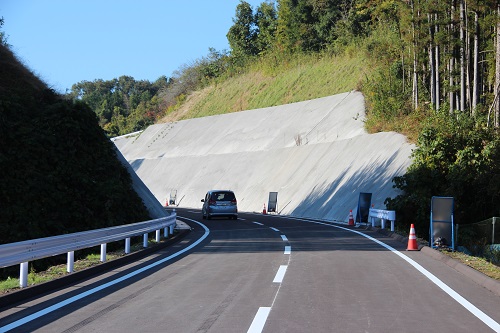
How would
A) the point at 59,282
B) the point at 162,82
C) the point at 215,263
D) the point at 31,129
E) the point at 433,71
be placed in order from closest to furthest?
the point at 59,282 → the point at 215,263 → the point at 31,129 → the point at 433,71 → the point at 162,82

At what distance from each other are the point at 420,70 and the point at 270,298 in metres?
38.4

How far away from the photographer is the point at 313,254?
1661cm

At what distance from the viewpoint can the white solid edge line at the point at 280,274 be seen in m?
11.7

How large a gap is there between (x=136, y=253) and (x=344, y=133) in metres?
40.3

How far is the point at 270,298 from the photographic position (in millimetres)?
9695

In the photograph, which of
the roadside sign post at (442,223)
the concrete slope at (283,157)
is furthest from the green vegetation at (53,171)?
the concrete slope at (283,157)

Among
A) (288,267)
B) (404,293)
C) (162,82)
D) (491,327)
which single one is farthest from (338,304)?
(162,82)

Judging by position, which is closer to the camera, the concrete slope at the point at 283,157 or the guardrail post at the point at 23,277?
the guardrail post at the point at 23,277

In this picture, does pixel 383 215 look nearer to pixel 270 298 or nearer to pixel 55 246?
pixel 55 246

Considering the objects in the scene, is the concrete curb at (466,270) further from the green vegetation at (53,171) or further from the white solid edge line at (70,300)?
the green vegetation at (53,171)

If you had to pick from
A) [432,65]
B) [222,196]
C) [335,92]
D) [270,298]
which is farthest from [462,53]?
[270,298]

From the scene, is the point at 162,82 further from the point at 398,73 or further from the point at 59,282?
the point at 59,282

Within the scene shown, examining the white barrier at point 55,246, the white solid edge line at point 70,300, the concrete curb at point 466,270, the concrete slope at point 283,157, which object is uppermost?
the concrete slope at point 283,157

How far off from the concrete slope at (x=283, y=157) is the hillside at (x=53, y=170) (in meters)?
15.9
